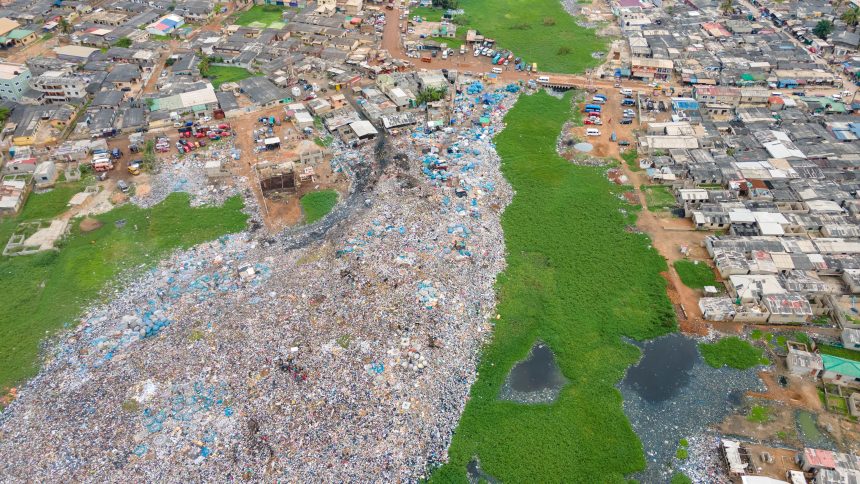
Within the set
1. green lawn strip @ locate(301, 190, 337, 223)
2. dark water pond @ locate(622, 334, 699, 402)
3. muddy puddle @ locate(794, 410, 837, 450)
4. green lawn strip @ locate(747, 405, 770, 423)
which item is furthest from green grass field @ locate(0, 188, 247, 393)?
muddy puddle @ locate(794, 410, 837, 450)

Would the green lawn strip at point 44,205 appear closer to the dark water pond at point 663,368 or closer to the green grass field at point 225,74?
the green grass field at point 225,74

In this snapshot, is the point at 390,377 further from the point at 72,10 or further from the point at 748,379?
the point at 72,10

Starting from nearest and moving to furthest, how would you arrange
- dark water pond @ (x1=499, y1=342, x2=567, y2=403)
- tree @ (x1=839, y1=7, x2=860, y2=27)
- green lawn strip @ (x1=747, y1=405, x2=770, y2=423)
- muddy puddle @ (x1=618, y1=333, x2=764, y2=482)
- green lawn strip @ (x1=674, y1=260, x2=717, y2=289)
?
muddy puddle @ (x1=618, y1=333, x2=764, y2=482) < green lawn strip @ (x1=747, y1=405, x2=770, y2=423) < dark water pond @ (x1=499, y1=342, x2=567, y2=403) < green lawn strip @ (x1=674, y1=260, x2=717, y2=289) < tree @ (x1=839, y1=7, x2=860, y2=27)

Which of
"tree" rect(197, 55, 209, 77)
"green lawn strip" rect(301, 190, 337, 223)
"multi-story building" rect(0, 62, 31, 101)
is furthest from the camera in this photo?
"tree" rect(197, 55, 209, 77)

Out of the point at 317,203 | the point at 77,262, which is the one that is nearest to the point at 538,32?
the point at 317,203

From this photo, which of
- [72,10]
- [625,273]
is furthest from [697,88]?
[72,10]

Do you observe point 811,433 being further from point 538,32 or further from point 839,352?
point 538,32

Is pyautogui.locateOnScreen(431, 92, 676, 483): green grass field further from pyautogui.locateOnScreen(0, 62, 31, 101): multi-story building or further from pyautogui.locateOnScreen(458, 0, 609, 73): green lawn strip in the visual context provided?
pyautogui.locateOnScreen(0, 62, 31, 101): multi-story building
